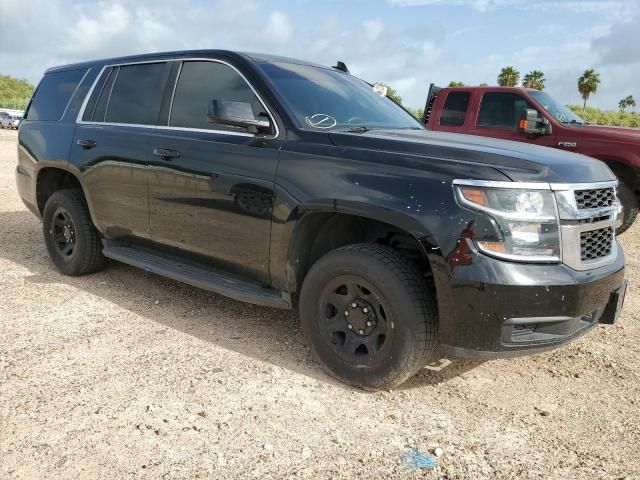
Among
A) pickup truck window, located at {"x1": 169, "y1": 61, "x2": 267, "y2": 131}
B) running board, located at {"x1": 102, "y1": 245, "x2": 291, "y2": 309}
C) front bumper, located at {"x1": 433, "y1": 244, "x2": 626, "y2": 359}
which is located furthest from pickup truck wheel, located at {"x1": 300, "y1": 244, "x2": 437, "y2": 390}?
pickup truck window, located at {"x1": 169, "y1": 61, "x2": 267, "y2": 131}

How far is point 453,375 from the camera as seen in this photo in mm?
3383

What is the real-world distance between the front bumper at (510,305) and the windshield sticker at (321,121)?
1.24 meters

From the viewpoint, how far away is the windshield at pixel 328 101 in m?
3.54

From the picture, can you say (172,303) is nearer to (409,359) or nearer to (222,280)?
(222,280)

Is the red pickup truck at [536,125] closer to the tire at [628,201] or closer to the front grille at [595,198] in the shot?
the tire at [628,201]

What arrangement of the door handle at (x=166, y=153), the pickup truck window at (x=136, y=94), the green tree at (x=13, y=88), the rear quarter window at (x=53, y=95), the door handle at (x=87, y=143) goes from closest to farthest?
the door handle at (x=166, y=153) < the pickup truck window at (x=136, y=94) < the door handle at (x=87, y=143) < the rear quarter window at (x=53, y=95) < the green tree at (x=13, y=88)

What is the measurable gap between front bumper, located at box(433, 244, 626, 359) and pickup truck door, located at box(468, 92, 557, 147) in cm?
567

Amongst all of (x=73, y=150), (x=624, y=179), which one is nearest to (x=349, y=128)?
(x=73, y=150)

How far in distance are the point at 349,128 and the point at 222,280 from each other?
1.29 meters

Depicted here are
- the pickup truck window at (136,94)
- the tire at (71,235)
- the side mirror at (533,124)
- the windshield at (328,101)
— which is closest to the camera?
the windshield at (328,101)

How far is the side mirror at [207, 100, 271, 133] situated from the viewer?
328cm

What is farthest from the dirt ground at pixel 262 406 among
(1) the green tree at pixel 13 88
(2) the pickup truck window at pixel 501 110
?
(1) the green tree at pixel 13 88

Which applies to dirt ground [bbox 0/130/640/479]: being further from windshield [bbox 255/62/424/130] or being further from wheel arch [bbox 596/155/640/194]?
wheel arch [bbox 596/155/640/194]

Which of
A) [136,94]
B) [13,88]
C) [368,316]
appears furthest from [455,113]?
[13,88]
